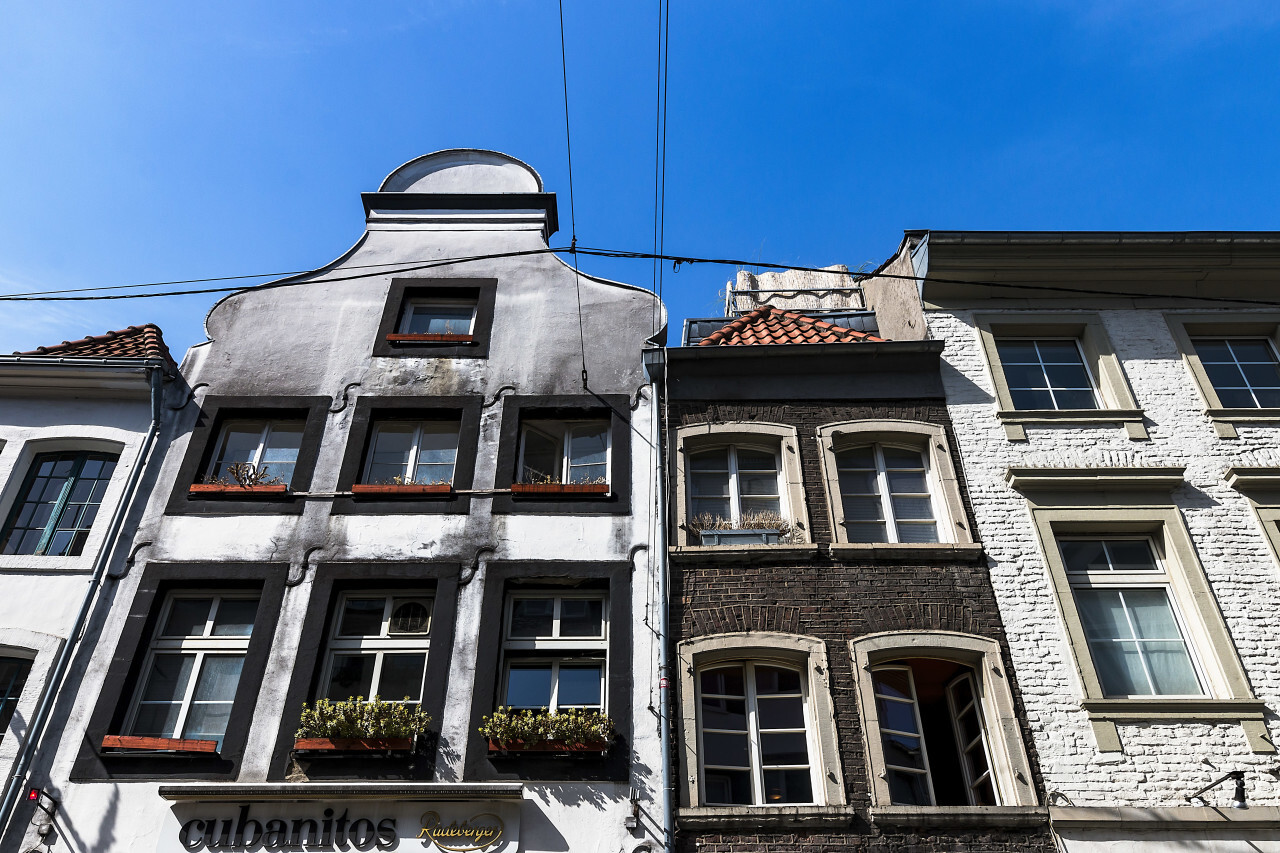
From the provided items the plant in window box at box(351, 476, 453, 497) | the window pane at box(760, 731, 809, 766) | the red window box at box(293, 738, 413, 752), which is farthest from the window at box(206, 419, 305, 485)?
the window pane at box(760, 731, 809, 766)

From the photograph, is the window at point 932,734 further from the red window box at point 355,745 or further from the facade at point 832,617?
the red window box at point 355,745

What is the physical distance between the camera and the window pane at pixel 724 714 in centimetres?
1080

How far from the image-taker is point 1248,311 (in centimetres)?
1461

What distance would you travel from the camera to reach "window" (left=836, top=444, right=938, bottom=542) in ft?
40.7

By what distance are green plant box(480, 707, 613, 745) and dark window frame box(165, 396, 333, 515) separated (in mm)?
3995

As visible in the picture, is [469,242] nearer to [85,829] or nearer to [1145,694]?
[85,829]

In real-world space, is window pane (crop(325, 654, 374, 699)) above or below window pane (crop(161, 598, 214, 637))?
below

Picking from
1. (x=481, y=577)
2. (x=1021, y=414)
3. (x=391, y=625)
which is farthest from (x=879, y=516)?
(x=391, y=625)

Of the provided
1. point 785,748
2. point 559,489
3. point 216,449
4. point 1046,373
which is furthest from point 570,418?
point 1046,373

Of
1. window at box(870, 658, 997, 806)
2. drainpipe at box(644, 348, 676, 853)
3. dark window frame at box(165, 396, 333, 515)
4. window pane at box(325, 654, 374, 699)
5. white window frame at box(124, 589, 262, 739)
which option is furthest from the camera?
dark window frame at box(165, 396, 333, 515)

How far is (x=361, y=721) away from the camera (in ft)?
33.9

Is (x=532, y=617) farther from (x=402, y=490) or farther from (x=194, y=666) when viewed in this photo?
(x=194, y=666)

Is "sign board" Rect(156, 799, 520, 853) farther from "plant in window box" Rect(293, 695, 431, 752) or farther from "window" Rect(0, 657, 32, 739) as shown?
"window" Rect(0, 657, 32, 739)

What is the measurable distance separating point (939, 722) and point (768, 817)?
258 centimetres
